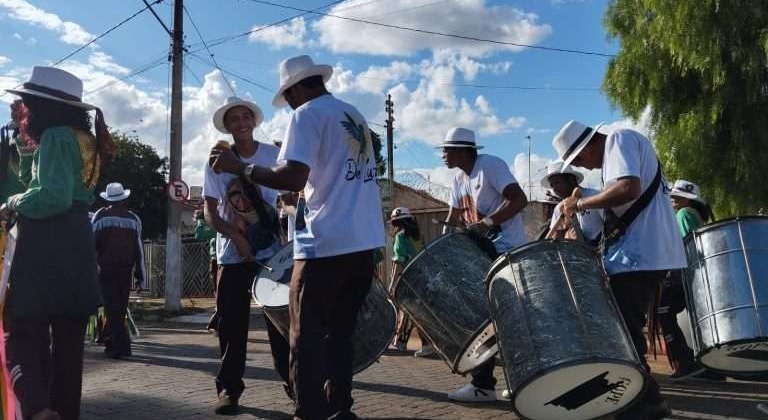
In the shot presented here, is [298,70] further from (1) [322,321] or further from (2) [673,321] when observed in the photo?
(2) [673,321]

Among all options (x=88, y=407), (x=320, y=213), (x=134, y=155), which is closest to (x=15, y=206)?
(x=320, y=213)

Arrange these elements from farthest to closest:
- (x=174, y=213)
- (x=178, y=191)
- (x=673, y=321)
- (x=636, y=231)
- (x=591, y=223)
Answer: (x=174, y=213) < (x=178, y=191) < (x=673, y=321) < (x=591, y=223) < (x=636, y=231)

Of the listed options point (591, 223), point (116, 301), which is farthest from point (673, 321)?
point (116, 301)

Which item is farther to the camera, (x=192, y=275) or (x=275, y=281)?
(x=192, y=275)

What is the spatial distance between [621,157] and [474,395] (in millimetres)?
2079

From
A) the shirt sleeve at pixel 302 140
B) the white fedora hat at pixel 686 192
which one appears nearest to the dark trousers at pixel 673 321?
the white fedora hat at pixel 686 192

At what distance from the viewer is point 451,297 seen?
177 inches

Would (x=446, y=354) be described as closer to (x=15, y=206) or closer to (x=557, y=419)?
(x=557, y=419)

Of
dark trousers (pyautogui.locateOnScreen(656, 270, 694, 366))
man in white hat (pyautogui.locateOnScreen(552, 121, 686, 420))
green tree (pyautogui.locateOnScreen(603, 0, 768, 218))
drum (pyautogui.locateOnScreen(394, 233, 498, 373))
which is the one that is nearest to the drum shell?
drum (pyautogui.locateOnScreen(394, 233, 498, 373))

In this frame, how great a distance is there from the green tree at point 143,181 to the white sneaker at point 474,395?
100ft

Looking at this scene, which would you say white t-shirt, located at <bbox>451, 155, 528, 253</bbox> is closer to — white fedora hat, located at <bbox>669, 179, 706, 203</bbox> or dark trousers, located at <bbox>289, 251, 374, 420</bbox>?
dark trousers, located at <bbox>289, 251, 374, 420</bbox>

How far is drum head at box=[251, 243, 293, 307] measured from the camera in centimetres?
445

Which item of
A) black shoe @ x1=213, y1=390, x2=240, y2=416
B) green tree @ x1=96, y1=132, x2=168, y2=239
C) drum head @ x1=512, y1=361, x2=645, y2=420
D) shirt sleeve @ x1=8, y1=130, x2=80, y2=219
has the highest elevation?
green tree @ x1=96, y1=132, x2=168, y2=239

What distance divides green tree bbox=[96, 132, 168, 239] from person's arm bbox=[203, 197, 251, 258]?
99.3ft
